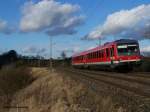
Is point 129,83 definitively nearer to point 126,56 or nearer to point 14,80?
point 126,56

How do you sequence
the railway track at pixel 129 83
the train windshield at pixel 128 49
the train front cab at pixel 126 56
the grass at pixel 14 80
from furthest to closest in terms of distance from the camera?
the grass at pixel 14 80
the train windshield at pixel 128 49
the train front cab at pixel 126 56
the railway track at pixel 129 83

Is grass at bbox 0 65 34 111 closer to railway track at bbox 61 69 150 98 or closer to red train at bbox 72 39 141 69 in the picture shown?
red train at bbox 72 39 141 69

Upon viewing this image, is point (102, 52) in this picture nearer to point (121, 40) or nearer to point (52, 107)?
point (121, 40)

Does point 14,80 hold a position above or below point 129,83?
below

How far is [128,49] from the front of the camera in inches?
1510

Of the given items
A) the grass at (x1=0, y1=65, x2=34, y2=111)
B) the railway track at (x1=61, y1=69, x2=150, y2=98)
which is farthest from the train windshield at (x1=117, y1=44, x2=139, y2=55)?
the grass at (x1=0, y1=65, x2=34, y2=111)

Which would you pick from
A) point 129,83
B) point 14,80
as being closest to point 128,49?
point 129,83

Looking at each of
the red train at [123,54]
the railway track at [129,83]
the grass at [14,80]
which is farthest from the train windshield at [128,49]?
the grass at [14,80]

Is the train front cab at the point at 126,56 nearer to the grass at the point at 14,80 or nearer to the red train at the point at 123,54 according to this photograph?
the red train at the point at 123,54

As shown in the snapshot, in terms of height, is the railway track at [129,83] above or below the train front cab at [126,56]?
below

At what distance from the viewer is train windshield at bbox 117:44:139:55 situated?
37844mm

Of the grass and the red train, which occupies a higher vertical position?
the red train

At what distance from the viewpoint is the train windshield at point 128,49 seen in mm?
37844

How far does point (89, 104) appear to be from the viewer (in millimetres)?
13773
